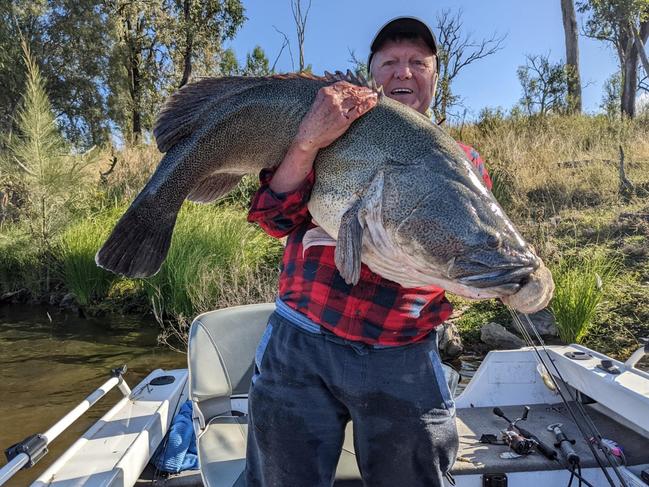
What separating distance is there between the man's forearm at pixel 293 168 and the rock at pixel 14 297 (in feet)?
33.5

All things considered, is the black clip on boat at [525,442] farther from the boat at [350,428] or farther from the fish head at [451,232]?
the fish head at [451,232]

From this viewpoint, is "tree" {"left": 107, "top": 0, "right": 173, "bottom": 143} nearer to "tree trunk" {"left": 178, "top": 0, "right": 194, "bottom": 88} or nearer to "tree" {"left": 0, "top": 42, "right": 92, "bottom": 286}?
"tree trunk" {"left": 178, "top": 0, "right": 194, "bottom": 88}

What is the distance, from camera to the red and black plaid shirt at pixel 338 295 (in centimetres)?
181

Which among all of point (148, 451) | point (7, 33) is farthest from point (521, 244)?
point (7, 33)

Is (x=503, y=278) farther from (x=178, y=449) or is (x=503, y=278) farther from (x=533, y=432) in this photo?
(x=178, y=449)

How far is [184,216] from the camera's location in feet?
30.7

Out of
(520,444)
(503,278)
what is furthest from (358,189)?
(520,444)

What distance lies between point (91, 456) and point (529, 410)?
9.71ft

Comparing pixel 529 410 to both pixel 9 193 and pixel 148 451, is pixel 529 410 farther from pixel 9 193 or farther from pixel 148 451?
pixel 9 193

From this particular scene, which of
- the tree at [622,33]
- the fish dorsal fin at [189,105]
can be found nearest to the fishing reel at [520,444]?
the fish dorsal fin at [189,105]

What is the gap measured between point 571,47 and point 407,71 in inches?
806

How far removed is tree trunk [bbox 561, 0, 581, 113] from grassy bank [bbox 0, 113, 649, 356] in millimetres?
5210

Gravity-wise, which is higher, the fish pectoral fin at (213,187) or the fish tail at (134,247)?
the fish pectoral fin at (213,187)

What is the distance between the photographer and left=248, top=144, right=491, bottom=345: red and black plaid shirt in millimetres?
1812
